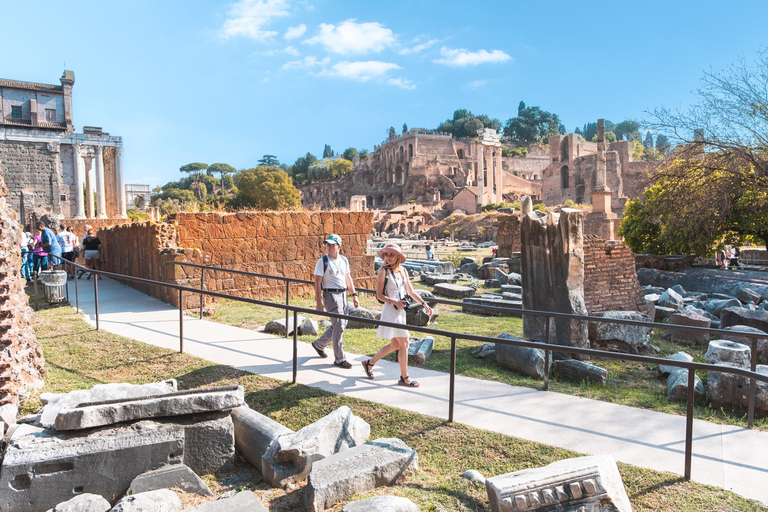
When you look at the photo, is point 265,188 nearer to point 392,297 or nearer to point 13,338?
point 13,338

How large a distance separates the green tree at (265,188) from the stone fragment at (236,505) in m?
52.5

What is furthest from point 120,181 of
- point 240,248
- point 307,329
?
point 307,329

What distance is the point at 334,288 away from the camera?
621 centimetres

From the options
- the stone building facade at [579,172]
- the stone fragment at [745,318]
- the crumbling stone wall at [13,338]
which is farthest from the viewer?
the stone building facade at [579,172]

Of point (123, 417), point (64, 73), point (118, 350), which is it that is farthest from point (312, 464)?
point (64, 73)

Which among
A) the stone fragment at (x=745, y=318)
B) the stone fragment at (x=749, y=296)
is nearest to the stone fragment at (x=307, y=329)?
the stone fragment at (x=745, y=318)

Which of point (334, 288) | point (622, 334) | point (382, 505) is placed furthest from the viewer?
point (622, 334)

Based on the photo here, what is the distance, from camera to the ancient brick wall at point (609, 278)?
956 centimetres

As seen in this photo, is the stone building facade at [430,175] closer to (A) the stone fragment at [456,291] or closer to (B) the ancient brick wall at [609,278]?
(A) the stone fragment at [456,291]

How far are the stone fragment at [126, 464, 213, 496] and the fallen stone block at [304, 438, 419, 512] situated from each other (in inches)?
35.7

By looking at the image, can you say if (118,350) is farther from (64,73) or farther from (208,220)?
(64,73)

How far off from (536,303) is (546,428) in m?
3.66

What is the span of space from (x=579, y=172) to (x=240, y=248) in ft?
194

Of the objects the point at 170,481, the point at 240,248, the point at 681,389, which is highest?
the point at 240,248
